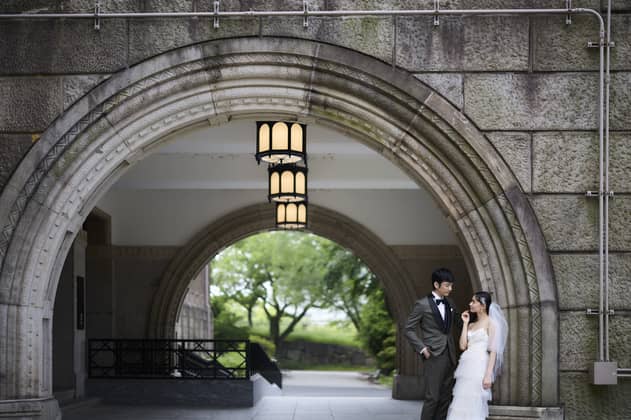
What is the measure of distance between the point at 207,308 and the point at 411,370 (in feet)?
45.0

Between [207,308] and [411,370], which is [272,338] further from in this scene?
[411,370]

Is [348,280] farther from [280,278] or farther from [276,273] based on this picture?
[276,273]

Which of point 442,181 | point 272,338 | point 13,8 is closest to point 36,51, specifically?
point 13,8

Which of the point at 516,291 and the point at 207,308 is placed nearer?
the point at 516,291

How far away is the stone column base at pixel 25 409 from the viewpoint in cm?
652

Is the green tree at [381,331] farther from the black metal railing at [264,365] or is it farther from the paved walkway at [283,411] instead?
the paved walkway at [283,411]

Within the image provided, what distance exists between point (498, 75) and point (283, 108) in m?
1.63

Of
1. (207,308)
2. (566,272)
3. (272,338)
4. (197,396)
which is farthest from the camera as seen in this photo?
(272,338)

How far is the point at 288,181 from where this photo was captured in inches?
403

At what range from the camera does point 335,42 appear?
6766mm

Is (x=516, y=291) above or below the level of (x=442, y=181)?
below

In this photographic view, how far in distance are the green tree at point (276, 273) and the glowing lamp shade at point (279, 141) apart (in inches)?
867

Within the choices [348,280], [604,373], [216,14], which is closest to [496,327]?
[604,373]

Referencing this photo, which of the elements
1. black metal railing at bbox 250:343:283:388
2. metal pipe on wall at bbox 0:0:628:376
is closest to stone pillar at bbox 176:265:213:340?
black metal railing at bbox 250:343:283:388
